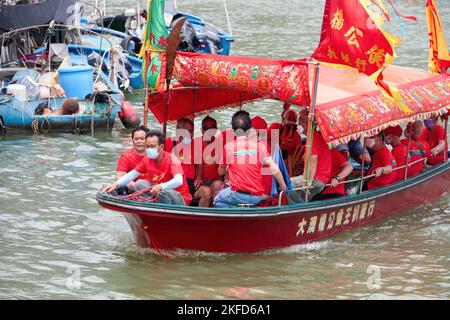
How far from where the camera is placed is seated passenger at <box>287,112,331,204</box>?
410 inches

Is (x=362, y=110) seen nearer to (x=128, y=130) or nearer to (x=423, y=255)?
(x=423, y=255)

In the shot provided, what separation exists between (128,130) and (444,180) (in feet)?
22.9

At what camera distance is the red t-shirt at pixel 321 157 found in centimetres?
1045

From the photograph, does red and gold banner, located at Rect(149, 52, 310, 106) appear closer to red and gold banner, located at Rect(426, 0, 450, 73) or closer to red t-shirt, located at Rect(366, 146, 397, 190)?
red t-shirt, located at Rect(366, 146, 397, 190)

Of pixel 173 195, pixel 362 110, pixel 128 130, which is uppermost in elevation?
pixel 362 110

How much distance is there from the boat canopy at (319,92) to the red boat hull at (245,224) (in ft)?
3.17

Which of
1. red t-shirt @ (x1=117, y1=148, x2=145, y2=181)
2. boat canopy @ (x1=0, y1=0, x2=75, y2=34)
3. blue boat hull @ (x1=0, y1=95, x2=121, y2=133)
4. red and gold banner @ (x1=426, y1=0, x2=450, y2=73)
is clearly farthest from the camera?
boat canopy @ (x1=0, y1=0, x2=75, y2=34)

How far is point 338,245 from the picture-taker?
1116 cm

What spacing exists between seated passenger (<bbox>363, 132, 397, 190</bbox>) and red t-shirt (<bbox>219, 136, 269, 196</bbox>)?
91.2 inches

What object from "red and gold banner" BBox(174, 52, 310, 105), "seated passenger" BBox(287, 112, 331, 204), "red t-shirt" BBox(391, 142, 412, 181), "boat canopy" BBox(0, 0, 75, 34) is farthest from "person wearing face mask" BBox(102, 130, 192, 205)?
"boat canopy" BBox(0, 0, 75, 34)

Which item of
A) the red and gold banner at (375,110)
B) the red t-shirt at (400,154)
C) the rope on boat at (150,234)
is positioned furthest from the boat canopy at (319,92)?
the rope on boat at (150,234)

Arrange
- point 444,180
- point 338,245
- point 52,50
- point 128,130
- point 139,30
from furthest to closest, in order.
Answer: point 139,30 → point 52,50 → point 128,130 → point 444,180 → point 338,245
